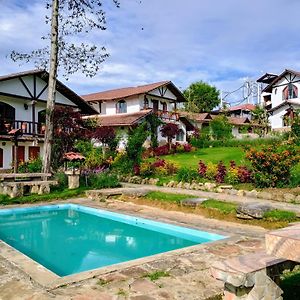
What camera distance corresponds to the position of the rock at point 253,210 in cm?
822

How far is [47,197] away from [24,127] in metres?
10.4

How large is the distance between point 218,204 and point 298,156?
3.35m

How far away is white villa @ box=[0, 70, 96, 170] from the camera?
21.2 m

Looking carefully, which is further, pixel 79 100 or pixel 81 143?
pixel 79 100

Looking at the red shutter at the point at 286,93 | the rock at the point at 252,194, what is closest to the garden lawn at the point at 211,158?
the rock at the point at 252,194

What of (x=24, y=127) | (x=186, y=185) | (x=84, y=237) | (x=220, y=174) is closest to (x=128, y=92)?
(x=24, y=127)

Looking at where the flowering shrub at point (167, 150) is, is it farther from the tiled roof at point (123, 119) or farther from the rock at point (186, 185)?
the rock at point (186, 185)

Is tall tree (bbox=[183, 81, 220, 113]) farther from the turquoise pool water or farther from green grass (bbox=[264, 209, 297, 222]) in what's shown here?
green grass (bbox=[264, 209, 297, 222])

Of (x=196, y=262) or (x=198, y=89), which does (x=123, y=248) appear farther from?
(x=198, y=89)

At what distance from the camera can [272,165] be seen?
425 inches

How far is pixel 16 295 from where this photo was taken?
4004 mm

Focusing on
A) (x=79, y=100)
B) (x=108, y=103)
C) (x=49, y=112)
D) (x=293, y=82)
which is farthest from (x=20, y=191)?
(x=293, y=82)

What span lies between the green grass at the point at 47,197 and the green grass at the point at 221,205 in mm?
5814

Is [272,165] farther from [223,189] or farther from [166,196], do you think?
[166,196]
